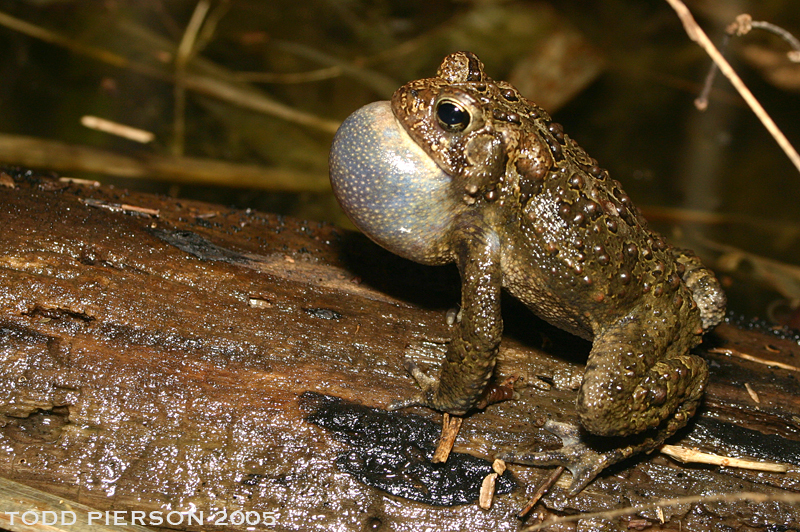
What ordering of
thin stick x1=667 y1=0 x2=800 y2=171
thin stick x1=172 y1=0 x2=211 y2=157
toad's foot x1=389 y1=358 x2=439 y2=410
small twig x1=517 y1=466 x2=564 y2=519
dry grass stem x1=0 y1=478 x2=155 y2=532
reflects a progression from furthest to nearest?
thin stick x1=172 y1=0 x2=211 y2=157
toad's foot x1=389 y1=358 x2=439 y2=410
small twig x1=517 y1=466 x2=564 y2=519
thin stick x1=667 y1=0 x2=800 y2=171
dry grass stem x1=0 y1=478 x2=155 y2=532

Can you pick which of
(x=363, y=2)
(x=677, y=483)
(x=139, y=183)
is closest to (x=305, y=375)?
(x=677, y=483)

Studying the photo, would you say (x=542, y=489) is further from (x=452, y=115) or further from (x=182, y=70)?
(x=182, y=70)

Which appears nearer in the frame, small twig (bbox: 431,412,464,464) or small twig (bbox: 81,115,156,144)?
small twig (bbox: 431,412,464,464)

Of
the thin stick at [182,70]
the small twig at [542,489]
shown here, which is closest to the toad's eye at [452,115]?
the small twig at [542,489]

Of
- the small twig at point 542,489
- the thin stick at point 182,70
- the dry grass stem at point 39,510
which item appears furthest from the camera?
the thin stick at point 182,70

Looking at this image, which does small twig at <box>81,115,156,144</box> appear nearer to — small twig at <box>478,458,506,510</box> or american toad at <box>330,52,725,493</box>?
american toad at <box>330,52,725,493</box>

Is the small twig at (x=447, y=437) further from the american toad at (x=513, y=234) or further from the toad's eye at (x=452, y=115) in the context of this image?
the toad's eye at (x=452, y=115)

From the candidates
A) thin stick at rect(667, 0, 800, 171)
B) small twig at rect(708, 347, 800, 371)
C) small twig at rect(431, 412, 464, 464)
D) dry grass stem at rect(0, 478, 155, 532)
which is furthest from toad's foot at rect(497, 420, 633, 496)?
dry grass stem at rect(0, 478, 155, 532)

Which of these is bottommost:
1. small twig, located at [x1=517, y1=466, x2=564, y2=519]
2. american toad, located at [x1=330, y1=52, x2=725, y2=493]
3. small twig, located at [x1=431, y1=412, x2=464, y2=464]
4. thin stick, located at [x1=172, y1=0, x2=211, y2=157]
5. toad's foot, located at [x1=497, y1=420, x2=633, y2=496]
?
small twig, located at [x1=517, y1=466, x2=564, y2=519]
